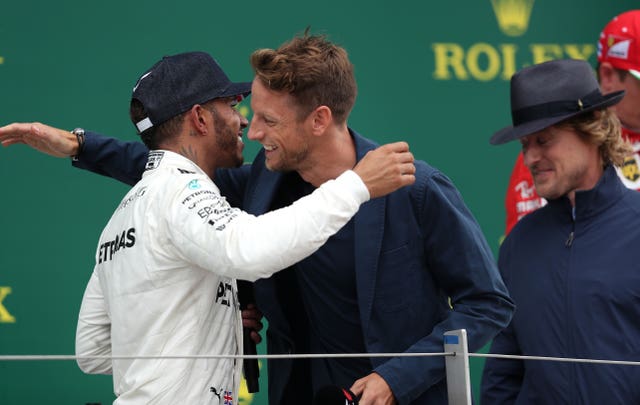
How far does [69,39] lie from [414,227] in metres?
1.58

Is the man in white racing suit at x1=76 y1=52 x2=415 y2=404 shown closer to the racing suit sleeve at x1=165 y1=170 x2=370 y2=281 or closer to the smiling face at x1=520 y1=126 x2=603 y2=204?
the racing suit sleeve at x1=165 y1=170 x2=370 y2=281

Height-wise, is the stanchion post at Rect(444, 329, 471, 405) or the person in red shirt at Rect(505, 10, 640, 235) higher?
the person in red shirt at Rect(505, 10, 640, 235)

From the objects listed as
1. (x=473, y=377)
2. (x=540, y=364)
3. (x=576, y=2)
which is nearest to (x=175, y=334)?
(x=540, y=364)

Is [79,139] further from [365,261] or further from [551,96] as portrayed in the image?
[551,96]

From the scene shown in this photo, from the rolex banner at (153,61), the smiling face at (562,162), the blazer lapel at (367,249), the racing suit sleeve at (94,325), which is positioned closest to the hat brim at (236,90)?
the blazer lapel at (367,249)

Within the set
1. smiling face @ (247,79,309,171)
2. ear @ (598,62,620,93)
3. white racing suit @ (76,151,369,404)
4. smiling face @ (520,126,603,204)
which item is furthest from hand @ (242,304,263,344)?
ear @ (598,62,620,93)

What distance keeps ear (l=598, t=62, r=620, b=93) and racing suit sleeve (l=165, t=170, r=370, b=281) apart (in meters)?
1.69

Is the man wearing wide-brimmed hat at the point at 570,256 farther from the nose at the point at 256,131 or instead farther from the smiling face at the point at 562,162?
the nose at the point at 256,131

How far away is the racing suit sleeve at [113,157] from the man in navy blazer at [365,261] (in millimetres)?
366

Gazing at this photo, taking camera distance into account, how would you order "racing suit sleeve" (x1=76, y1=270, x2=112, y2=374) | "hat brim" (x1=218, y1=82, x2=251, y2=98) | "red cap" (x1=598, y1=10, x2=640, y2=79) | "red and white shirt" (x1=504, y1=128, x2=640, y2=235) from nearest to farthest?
"racing suit sleeve" (x1=76, y1=270, x2=112, y2=374) → "hat brim" (x1=218, y1=82, x2=251, y2=98) → "red and white shirt" (x1=504, y1=128, x2=640, y2=235) → "red cap" (x1=598, y1=10, x2=640, y2=79)

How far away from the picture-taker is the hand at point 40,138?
254cm

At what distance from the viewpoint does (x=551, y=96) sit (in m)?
2.81

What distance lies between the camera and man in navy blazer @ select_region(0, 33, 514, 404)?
7.70 ft

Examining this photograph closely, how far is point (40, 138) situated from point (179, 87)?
1.24 feet
